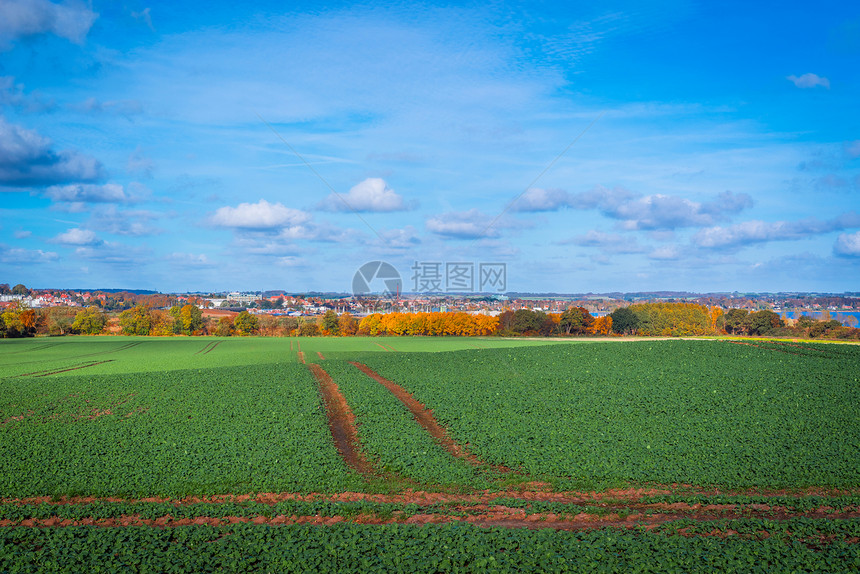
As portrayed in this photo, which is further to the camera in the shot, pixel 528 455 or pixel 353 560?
pixel 528 455

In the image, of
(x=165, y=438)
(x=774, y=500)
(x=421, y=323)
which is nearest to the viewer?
(x=774, y=500)

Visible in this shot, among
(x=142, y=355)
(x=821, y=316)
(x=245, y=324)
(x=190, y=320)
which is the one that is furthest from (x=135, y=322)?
(x=821, y=316)

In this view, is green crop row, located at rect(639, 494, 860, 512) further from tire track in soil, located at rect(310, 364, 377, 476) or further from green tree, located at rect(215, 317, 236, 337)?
green tree, located at rect(215, 317, 236, 337)

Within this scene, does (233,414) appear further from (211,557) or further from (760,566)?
(760,566)

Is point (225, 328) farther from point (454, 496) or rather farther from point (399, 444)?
point (454, 496)

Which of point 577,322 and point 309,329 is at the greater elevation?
point 577,322

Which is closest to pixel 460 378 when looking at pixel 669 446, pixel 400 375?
pixel 400 375
